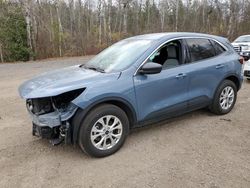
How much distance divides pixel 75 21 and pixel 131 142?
22864 millimetres

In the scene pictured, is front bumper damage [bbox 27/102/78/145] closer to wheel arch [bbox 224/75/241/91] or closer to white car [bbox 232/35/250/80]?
wheel arch [bbox 224/75/241/91]

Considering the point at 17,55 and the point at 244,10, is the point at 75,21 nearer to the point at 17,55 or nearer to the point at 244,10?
the point at 17,55

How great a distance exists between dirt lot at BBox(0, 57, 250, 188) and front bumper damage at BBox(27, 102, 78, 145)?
1.24ft

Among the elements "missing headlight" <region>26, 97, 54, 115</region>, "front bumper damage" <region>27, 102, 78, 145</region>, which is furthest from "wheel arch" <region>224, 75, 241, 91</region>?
"missing headlight" <region>26, 97, 54, 115</region>

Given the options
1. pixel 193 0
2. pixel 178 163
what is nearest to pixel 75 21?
pixel 193 0

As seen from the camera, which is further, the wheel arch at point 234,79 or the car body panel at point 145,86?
the wheel arch at point 234,79

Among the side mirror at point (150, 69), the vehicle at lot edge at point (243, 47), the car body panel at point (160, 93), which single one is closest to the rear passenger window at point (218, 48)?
the car body panel at point (160, 93)

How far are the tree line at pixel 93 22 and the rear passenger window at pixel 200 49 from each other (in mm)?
14131

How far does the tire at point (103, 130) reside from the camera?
11.7 ft

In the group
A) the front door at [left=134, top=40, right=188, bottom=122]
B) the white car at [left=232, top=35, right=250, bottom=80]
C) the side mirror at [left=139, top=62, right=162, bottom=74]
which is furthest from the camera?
the white car at [left=232, top=35, right=250, bottom=80]

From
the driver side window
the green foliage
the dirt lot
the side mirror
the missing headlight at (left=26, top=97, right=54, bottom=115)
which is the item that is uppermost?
the green foliage

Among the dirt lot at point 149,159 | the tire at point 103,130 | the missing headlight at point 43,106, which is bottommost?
the dirt lot at point 149,159

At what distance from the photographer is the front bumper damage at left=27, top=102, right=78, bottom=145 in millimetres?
3504

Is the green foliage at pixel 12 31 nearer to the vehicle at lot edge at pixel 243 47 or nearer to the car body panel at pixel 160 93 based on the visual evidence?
the vehicle at lot edge at pixel 243 47
